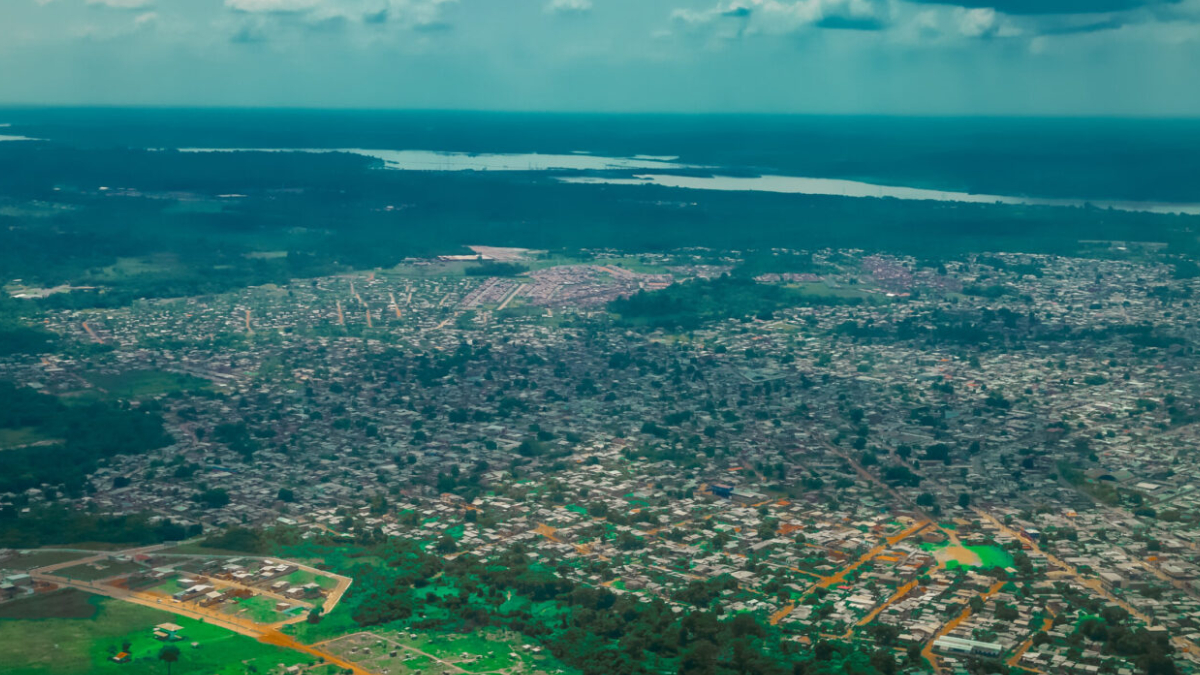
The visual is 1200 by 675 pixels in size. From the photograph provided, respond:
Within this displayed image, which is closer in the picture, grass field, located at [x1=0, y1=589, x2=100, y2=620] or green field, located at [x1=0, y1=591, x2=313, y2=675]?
green field, located at [x1=0, y1=591, x2=313, y2=675]

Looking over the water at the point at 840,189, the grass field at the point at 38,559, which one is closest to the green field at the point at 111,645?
the grass field at the point at 38,559

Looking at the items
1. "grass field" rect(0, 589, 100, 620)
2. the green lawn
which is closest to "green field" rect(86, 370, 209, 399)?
the green lawn

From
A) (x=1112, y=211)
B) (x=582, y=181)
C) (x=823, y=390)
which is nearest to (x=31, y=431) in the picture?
(x=823, y=390)

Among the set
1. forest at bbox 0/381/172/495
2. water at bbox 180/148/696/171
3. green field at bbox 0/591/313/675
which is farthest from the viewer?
water at bbox 180/148/696/171

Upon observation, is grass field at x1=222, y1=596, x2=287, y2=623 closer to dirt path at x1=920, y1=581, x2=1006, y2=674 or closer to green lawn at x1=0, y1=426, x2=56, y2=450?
dirt path at x1=920, y1=581, x2=1006, y2=674

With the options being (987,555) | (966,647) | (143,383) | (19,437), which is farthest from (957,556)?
(143,383)

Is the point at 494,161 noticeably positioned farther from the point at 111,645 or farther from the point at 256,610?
the point at 111,645

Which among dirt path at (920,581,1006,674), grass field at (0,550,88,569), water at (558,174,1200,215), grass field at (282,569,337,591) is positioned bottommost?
grass field at (0,550,88,569)
